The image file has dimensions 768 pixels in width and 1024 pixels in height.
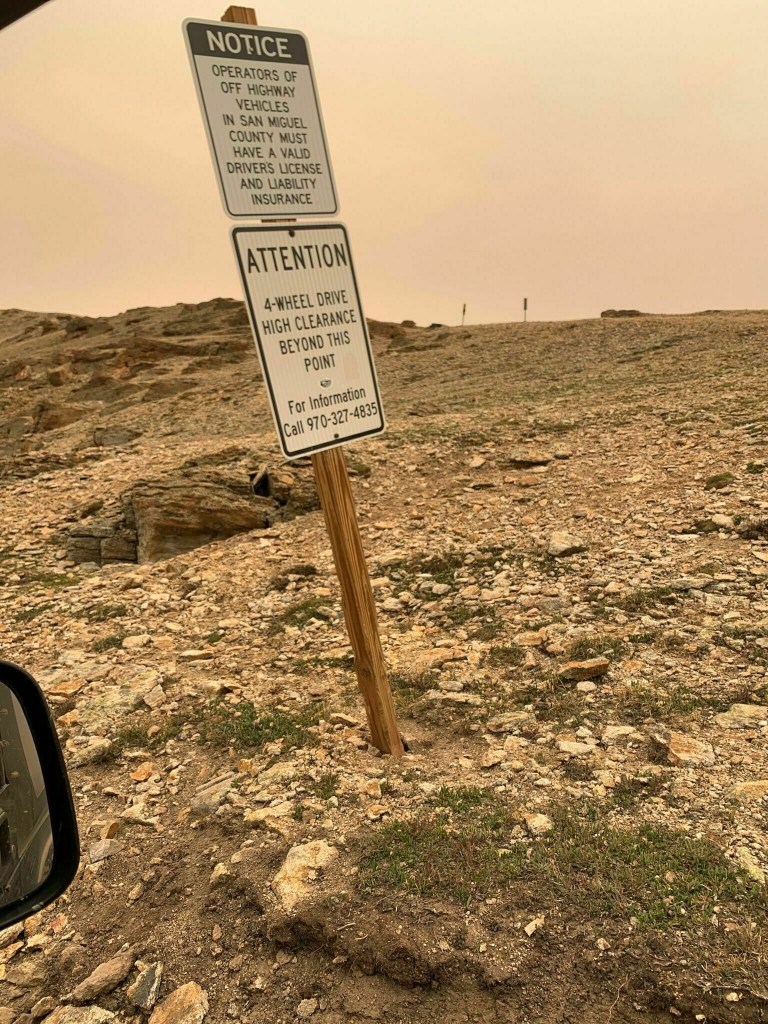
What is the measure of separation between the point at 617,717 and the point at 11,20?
16.1 ft

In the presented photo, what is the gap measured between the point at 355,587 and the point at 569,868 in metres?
1.54

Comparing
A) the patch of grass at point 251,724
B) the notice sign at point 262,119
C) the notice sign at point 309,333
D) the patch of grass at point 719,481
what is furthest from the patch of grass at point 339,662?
the patch of grass at point 719,481

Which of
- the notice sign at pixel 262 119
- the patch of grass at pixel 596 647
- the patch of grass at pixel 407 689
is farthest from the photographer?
the patch of grass at pixel 596 647

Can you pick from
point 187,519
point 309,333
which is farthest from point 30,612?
point 309,333

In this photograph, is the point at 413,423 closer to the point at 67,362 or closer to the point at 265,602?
the point at 265,602

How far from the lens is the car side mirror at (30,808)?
5.37 ft

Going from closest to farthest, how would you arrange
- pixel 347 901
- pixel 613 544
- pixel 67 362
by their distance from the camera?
1. pixel 347 901
2. pixel 613 544
3. pixel 67 362

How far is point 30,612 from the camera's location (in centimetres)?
677

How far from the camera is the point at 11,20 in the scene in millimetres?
3881

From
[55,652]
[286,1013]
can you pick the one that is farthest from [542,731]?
[55,652]

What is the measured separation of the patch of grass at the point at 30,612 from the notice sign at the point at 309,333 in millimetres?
4561

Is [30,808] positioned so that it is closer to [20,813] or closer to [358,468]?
[20,813]

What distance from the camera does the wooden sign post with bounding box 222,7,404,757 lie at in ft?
11.5

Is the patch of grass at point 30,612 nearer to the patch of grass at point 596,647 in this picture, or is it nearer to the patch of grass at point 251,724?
the patch of grass at point 251,724
